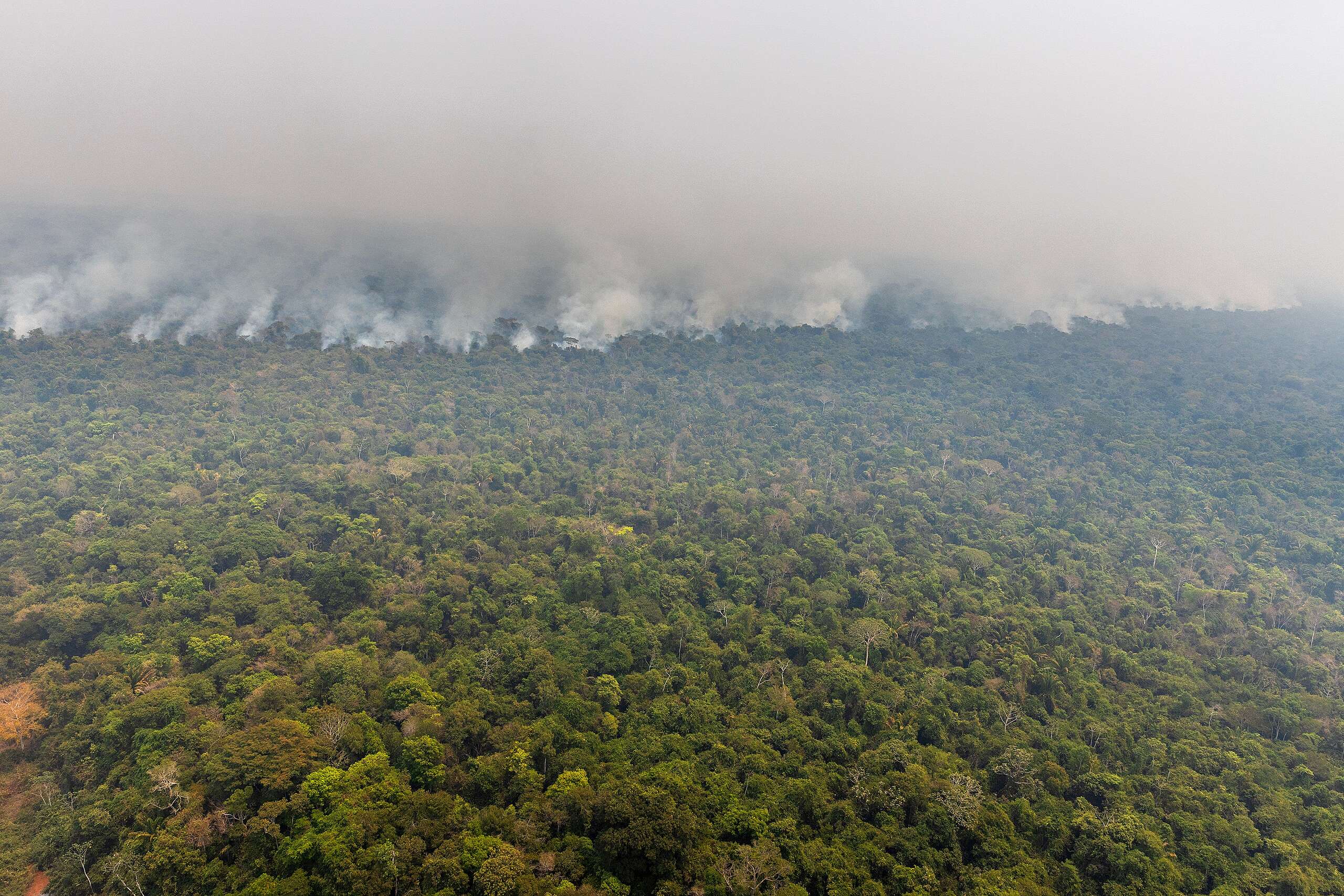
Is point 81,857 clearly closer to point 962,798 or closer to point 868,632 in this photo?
point 962,798

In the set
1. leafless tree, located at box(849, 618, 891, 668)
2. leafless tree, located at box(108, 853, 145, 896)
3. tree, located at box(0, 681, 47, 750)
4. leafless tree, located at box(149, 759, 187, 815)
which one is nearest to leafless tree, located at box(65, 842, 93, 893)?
leafless tree, located at box(108, 853, 145, 896)

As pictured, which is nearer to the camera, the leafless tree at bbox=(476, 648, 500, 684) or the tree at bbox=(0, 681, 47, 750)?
the tree at bbox=(0, 681, 47, 750)

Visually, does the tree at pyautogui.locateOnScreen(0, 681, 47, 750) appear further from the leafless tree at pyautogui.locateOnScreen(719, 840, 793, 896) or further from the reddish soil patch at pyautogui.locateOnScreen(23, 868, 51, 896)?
the leafless tree at pyautogui.locateOnScreen(719, 840, 793, 896)

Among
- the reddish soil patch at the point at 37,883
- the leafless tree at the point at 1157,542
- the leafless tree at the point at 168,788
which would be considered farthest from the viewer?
the leafless tree at the point at 1157,542

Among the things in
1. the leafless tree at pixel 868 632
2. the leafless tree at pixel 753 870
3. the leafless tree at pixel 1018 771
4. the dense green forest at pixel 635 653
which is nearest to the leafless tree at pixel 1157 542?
the dense green forest at pixel 635 653

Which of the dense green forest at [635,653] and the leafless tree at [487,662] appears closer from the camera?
the dense green forest at [635,653]

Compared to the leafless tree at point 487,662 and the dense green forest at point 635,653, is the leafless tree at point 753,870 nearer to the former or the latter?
the dense green forest at point 635,653

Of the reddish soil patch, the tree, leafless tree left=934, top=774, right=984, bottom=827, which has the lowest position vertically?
the reddish soil patch

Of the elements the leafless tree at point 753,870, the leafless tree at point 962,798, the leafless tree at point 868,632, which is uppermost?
the leafless tree at point 868,632

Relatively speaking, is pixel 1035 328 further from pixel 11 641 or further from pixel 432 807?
pixel 11 641
